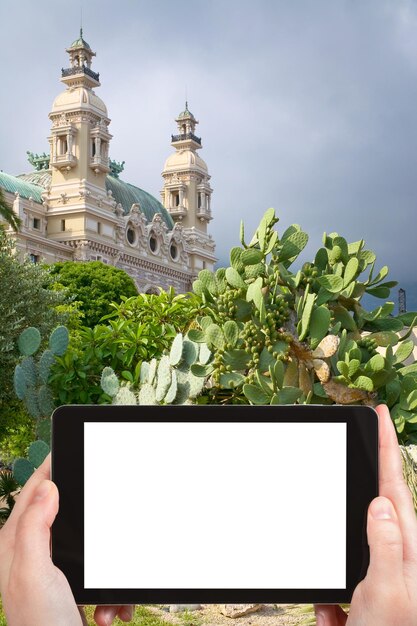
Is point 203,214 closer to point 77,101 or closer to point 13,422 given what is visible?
point 77,101

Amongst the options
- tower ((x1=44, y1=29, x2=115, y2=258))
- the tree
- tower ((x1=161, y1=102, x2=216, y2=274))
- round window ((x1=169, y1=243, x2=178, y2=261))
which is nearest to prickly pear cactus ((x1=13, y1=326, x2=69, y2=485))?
the tree

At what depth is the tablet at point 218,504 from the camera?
1228 millimetres

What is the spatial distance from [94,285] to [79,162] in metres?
27.4

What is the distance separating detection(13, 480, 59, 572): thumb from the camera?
123 cm

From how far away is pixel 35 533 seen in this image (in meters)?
1.23

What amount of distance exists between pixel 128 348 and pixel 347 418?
5359 mm

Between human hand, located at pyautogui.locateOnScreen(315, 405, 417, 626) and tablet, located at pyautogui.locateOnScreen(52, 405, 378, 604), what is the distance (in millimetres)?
35

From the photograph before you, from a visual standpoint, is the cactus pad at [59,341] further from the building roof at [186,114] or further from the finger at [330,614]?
the building roof at [186,114]

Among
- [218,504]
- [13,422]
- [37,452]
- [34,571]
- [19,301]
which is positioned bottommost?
[13,422]

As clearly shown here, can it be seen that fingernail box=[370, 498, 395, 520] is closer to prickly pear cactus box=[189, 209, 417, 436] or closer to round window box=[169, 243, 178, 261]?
prickly pear cactus box=[189, 209, 417, 436]

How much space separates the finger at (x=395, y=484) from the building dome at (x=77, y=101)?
6717 cm

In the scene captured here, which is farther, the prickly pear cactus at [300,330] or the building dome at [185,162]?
the building dome at [185,162]

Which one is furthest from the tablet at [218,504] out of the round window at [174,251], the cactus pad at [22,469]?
the round window at [174,251]

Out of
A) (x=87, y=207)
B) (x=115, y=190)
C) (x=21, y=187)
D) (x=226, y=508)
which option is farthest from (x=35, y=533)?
(x=115, y=190)
